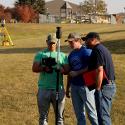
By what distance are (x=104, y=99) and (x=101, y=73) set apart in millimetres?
640

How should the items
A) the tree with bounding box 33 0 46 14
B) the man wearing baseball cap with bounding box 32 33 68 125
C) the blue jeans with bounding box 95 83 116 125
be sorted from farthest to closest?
the tree with bounding box 33 0 46 14, the blue jeans with bounding box 95 83 116 125, the man wearing baseball cap with bounding box 32 33 68 125

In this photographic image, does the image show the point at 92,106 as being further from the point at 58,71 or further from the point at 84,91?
the point at 58,71

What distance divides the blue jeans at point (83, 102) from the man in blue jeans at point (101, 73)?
0.16 metres

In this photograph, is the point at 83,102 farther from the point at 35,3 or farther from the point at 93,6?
the point at 93,6

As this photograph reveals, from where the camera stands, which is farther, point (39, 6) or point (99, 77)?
point (39, 6)

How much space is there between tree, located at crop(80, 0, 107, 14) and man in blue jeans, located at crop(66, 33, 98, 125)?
494 feet

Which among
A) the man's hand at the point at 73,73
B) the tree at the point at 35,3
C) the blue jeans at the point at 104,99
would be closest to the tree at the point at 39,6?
the tree at the point at 35,3

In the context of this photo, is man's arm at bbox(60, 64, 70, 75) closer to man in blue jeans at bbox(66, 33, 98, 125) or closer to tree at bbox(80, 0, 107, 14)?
man in blue jeans at bbox(66, 33, 98, 125)

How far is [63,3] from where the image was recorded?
557ft

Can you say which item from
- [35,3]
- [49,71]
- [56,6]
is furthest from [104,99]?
[56,6]

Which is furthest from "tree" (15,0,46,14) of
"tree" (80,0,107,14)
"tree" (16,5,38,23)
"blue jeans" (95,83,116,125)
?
"blue jeans" (95,83,116,125)

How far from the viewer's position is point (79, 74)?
8.11 meters

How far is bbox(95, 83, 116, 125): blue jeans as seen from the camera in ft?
27.2

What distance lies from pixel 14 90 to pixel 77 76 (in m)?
6.39
